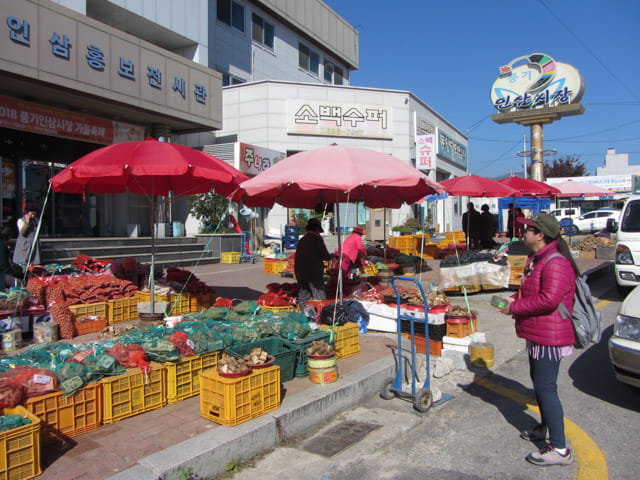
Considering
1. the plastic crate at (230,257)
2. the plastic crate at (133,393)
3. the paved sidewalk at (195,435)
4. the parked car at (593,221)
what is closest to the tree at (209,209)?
the plastic crate at (230,257)

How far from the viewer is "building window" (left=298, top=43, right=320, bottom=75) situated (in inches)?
1152

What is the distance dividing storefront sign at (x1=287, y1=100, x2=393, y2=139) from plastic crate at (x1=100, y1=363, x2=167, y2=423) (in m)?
20.1

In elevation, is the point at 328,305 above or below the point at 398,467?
above

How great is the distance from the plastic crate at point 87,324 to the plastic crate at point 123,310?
0.87 feet

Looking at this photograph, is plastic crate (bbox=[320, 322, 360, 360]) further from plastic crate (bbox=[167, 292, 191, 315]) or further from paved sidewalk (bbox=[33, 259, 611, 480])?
plastic crate (bbox=[167, 292, 191, 315])

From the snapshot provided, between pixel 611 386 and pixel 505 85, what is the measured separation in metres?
25.5

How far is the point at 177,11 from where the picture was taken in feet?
58.5

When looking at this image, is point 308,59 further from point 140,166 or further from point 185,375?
point 185,375

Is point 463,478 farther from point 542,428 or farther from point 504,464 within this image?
point 542,428

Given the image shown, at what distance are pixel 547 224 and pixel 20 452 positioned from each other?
4179mm

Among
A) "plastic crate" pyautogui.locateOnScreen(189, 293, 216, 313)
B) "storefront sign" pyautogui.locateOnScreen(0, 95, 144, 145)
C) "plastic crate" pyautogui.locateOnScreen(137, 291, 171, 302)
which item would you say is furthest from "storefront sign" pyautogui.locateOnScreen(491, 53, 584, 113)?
"plastic crate" pyautogui.locateOnScreen(137, 291, 171, 302)

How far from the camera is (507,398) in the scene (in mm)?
5254

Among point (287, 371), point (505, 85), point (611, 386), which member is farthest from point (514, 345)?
point (505, 85)

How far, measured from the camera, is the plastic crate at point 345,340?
593cm
